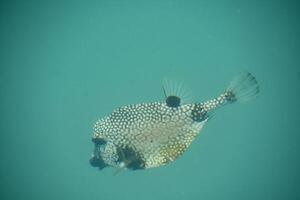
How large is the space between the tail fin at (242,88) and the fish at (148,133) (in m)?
0.39

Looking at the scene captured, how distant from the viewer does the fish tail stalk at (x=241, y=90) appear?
392 centimetres

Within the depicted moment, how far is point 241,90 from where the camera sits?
3984 mm

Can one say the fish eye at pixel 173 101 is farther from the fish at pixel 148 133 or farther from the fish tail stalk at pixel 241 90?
the fish tail stalk at pixel 241 90

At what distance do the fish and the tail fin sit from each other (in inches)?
15.5

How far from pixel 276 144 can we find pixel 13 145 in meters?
29.9

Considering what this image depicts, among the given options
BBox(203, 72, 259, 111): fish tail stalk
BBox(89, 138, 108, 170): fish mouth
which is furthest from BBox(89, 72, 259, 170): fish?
BBox(203, 72, 259, 111): fish tail stalk

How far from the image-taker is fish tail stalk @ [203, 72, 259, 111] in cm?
392

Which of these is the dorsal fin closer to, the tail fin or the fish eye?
the fish eye

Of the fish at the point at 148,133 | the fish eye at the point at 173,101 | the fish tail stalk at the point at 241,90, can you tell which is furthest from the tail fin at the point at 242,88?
the fish eye at the point at 173,101

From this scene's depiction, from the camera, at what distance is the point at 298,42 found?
64250mm

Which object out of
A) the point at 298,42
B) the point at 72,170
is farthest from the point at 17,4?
the point at 298,42

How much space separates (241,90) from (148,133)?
1164 mm

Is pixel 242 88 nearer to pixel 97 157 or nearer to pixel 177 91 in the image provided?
pixel 177 91

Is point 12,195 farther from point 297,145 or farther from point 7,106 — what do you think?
point 7,106
